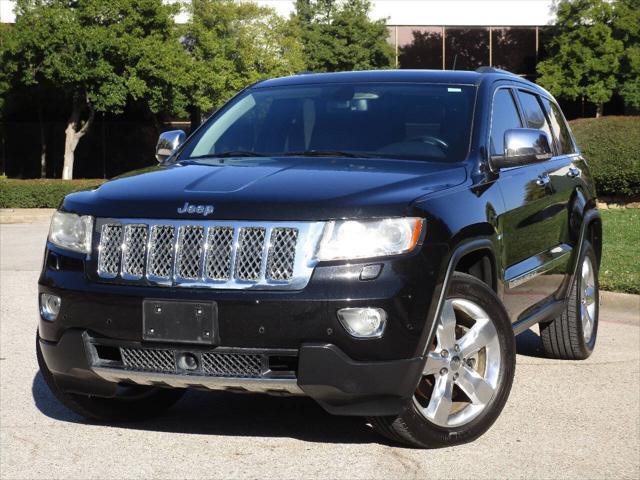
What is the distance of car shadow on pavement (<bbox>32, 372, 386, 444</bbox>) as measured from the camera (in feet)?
17.5

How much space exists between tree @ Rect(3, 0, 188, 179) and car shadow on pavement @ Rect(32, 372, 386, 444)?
30.9 meters

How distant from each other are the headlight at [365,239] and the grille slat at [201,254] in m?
0.13

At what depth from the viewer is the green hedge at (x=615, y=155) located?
22188 millimetres

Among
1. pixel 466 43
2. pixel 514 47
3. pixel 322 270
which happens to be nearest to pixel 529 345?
pixel 322 270

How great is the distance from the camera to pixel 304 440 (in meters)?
5.20

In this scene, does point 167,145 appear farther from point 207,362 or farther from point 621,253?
point 621,253

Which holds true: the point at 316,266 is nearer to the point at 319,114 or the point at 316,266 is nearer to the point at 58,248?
the point at 58,248

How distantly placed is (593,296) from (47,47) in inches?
1221

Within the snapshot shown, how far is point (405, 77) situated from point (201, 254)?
2.17m

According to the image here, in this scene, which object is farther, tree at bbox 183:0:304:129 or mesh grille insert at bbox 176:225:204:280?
tree at bbox 183:0:304:129

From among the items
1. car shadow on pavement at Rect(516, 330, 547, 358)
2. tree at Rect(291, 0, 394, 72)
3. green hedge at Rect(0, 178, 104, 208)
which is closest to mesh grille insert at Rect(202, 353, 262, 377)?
car shadow on pavement at Rect(516, 330, 547, 358)

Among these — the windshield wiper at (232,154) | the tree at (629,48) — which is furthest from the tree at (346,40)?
the windshield wiper at (232,154)

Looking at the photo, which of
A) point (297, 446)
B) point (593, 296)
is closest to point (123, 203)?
point (297, 446)

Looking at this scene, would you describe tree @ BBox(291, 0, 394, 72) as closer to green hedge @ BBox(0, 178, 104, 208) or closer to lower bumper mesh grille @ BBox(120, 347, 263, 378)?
green hedge @ BBox(0, 178, 104, 208)
